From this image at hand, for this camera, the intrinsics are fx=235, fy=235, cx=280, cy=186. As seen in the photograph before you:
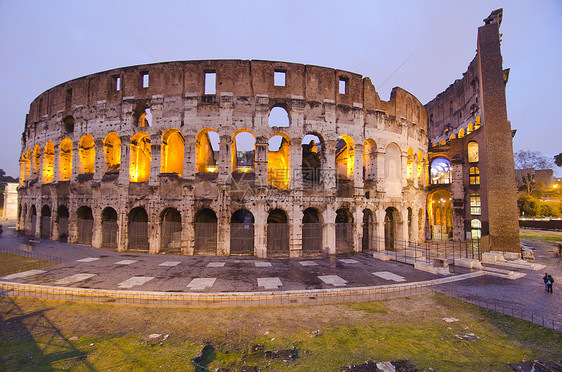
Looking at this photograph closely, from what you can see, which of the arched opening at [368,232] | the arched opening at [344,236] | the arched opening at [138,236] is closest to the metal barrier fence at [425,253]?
the arched opening at [368,232]

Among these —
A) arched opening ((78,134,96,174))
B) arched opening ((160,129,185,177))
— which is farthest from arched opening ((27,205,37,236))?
arched opening ((160,129,185,177))

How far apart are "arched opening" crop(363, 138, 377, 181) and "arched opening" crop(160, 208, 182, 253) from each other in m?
15.0

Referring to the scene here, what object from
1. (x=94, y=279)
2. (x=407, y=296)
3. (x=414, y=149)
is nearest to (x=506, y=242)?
(x=414, y=149)

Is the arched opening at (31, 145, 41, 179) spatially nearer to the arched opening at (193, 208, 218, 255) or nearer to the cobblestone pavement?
the cobblestone pavement

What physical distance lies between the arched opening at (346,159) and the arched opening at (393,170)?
312cm

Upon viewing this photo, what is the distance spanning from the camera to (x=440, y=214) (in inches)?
1149

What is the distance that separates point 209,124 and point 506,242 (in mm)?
22303

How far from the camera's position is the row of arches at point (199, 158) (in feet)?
55.7

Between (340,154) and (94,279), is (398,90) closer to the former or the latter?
(340,154)

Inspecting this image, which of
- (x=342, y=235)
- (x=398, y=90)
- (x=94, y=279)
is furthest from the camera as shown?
(x=398, y=90)

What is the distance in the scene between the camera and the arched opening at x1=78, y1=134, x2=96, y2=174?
19.1m

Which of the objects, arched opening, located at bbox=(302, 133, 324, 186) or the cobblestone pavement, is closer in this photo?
the cobblestone pavement

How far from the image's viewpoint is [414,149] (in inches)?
835

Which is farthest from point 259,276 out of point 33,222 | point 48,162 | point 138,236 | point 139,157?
point 33,222
